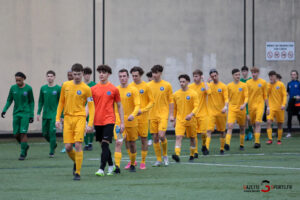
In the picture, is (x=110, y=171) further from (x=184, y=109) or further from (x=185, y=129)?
(x=185, y=129)

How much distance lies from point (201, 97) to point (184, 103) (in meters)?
1.63

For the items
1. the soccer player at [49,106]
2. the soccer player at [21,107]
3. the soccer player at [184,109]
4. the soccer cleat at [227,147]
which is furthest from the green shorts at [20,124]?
the soccer cleat at [227,147]

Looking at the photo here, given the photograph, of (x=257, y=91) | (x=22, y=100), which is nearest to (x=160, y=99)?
(x=22, y=100)

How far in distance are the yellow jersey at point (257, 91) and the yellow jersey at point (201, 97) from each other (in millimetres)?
3304

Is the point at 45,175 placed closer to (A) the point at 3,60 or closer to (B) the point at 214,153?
(B) the point at 214,153

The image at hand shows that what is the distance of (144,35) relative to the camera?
30.2m

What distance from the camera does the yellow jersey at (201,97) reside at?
714 inches

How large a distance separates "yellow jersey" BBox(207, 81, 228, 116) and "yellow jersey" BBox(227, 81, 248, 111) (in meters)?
1.10

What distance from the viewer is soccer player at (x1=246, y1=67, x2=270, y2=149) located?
21.3 metres

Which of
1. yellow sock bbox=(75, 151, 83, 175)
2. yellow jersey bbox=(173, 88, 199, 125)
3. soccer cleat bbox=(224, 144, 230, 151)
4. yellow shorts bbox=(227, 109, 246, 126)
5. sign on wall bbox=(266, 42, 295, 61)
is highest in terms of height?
sign on wall bbox=(266, 42, 295, 61)

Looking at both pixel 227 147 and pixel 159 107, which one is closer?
pixel 159 107

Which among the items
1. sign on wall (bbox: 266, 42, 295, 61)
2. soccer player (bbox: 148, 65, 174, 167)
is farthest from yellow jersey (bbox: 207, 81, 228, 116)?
sign on wall (bbox: 266, 42, 295, 61)

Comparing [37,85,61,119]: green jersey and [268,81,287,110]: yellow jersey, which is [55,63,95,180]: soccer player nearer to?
[37,85,61,119]: green jersey

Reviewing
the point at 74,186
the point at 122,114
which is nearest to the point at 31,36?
the point at 122,114
